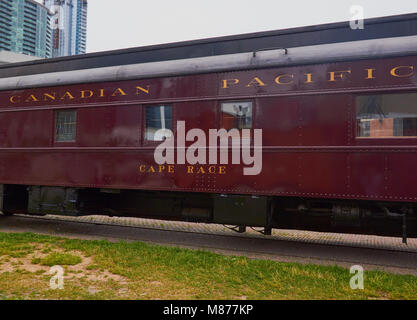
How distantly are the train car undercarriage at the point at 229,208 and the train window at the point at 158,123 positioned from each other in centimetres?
120

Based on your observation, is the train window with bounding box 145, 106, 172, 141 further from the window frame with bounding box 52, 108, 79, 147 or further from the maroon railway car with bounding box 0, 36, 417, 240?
the window frame with bounding box 52, 108, 79, 147

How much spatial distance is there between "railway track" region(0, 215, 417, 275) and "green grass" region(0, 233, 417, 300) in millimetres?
740

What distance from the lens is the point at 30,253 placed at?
5.23 metres

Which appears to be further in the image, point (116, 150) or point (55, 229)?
point (55, 229)

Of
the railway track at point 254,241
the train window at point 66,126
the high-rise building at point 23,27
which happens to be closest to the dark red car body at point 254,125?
the train window at point 66,126

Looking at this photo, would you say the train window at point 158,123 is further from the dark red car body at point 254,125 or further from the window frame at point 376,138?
the window frame at point 376,138

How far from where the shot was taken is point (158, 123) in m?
6.05

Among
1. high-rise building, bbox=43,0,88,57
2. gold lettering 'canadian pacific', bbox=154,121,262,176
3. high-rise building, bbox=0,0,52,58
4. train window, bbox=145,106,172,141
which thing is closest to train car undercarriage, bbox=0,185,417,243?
gold lettering 'canadian pacific', bbox=154,121,262,176

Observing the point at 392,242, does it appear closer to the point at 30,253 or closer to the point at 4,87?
the point at 30,253

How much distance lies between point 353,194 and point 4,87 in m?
7.48

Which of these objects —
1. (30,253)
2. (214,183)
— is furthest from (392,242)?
(30,253)

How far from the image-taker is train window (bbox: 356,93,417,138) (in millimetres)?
4676
